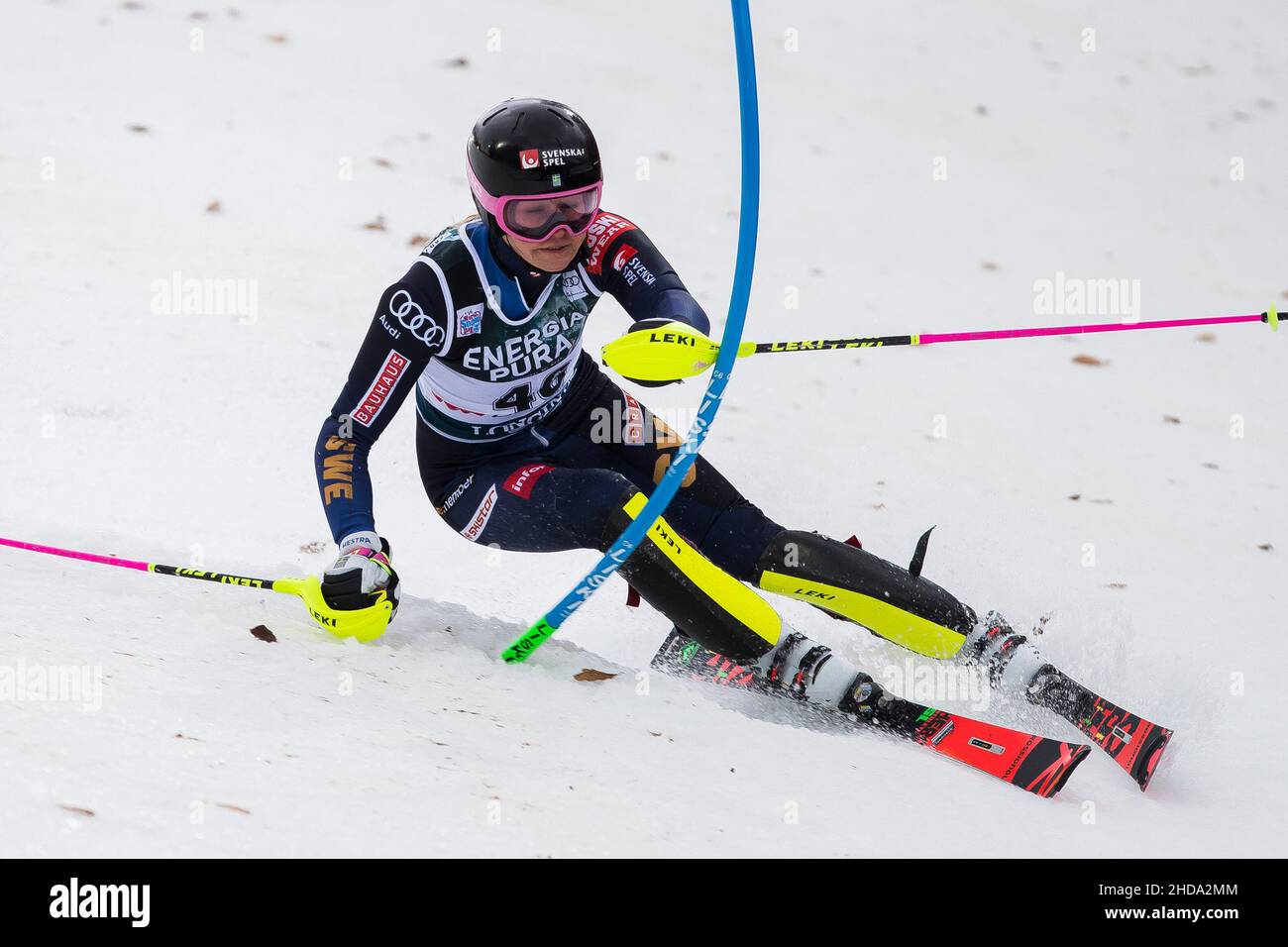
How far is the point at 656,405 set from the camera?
5.55m

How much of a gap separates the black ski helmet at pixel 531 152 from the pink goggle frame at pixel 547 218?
1 centimetres

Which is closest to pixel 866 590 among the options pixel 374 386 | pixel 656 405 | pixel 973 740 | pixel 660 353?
pixel 973 740

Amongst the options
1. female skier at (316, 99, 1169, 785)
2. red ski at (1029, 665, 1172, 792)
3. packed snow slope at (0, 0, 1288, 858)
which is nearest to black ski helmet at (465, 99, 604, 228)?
female skier at (316, 99, 1169, 785)

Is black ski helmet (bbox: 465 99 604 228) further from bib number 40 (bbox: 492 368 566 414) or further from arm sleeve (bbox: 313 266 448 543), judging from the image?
bib number 40 (bbox: 492 368 566 414)

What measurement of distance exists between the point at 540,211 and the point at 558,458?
0.76 meters

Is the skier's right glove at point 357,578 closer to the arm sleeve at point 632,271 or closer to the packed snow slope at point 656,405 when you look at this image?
the packed snow slope at point 656,405

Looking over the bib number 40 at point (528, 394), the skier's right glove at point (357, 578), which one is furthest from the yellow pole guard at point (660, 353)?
the skier's right glove at point (357, 578)

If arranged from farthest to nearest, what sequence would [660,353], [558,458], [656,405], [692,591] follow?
[656,405] → [558,458] → [692,591] → [660,353]

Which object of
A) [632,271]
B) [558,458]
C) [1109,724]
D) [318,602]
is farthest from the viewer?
[558,458]

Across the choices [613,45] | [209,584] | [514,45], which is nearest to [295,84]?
[514,45]

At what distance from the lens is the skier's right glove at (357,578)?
3043 millimetres

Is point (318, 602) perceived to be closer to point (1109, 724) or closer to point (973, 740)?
point (973, 740)

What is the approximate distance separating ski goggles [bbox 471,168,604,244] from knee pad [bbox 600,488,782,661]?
2.26 ft

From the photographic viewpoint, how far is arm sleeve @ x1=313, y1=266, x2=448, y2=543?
312 cm
